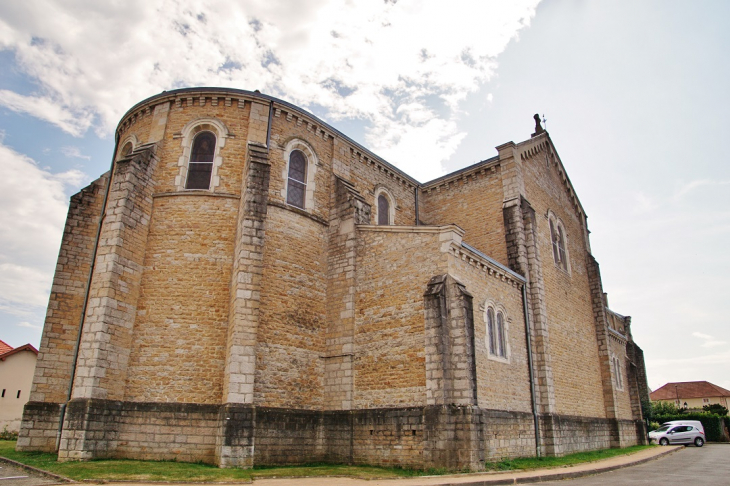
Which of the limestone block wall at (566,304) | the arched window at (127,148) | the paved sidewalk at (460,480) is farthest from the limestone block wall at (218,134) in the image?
the limestone block wall at (566,304)

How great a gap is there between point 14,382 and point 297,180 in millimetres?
21977

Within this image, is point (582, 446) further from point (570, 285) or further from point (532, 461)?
point (570, 285)

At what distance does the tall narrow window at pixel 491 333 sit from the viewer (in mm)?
16969

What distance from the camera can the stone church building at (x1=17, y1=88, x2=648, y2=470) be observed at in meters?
13.8

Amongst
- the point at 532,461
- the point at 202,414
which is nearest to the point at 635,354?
the point at 532,461

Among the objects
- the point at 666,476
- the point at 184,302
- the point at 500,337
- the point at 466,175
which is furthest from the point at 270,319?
the point at 466,175

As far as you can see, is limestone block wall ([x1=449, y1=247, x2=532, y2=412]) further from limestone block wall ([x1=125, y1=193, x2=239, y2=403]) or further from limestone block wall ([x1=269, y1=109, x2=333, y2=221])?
limestone block wall ([x1=125, y1=193, x2=239, y2=403])

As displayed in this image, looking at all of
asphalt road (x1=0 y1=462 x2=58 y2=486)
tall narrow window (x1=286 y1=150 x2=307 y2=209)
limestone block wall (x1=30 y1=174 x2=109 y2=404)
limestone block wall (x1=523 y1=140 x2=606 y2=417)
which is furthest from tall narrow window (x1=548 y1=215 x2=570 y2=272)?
asphalt road (x1=0 y1=462 x2=58 y2=486)

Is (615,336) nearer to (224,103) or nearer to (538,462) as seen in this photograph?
(538,462)

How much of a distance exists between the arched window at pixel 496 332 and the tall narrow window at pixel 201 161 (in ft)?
35.5

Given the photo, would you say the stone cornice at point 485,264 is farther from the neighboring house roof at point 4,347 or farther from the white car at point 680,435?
the neighboring house roof at point 4,347

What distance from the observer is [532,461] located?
16.5m

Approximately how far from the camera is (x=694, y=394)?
73.2 metres

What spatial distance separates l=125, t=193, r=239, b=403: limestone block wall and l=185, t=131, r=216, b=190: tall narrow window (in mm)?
727
